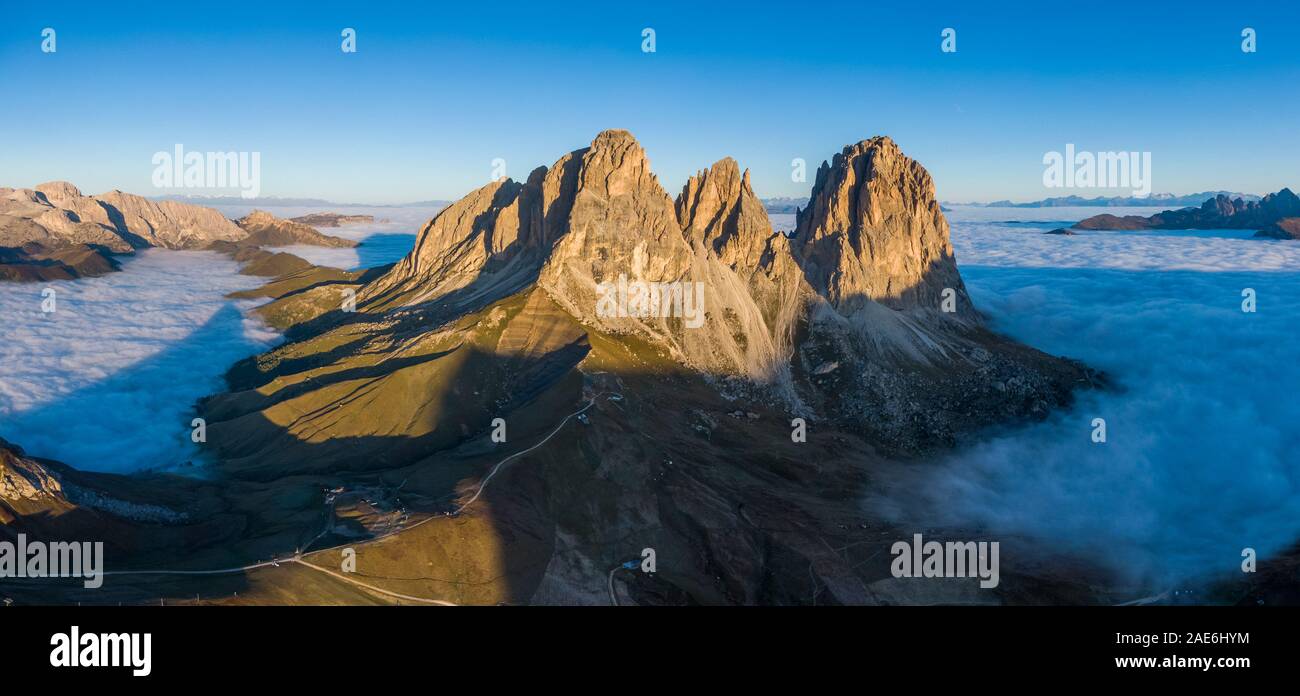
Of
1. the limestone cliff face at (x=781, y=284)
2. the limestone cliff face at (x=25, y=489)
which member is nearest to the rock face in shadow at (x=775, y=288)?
the limestone cliff face at (x=781, y=284)

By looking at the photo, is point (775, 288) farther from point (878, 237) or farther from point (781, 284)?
point (878, 237)

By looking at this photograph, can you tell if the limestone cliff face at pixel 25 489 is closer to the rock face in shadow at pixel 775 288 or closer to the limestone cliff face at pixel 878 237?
the rock face in shadow at pixel 775 288

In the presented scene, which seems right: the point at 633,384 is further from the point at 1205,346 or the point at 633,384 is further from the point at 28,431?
the point at 1205,346

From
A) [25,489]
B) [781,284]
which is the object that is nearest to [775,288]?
[781,284]

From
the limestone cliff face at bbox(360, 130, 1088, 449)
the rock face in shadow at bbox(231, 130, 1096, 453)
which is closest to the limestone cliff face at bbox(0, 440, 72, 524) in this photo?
the rock face in shadow at bbox(231, 130, 1096, 453)

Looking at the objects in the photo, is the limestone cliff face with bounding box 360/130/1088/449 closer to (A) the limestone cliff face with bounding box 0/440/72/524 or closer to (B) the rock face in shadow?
(B) the rock face in shadow

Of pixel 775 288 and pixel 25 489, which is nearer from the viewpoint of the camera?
pixel 25 489

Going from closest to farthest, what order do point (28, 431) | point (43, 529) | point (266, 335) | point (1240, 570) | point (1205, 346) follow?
point (43, 529), point (1240, 570), point (28, 431), point (1205, 346), point (266, 335)

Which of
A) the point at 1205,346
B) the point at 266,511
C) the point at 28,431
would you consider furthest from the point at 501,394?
the point at 1205,346
